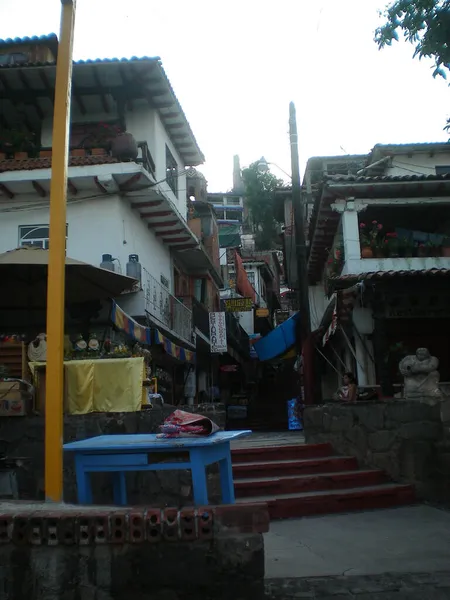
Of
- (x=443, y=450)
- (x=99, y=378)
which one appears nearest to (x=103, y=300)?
(x=99, y=378)

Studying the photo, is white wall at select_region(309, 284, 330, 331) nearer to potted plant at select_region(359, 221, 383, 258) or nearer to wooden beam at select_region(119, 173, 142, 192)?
potted plant at select_region(359, 221, 383, 258)

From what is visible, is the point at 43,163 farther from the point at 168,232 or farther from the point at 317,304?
the point at 317,304

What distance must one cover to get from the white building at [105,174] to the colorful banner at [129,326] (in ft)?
2.20

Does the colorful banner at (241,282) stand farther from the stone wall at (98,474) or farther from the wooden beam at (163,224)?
the stone wall at (98,474)

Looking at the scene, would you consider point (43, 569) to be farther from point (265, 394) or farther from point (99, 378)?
point (265, 394)

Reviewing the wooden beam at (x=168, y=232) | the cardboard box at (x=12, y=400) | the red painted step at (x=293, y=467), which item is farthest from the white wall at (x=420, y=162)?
the cardboard box at (x=12, y=400)

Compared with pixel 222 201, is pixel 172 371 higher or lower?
lower

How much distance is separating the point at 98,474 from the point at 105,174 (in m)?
8.59

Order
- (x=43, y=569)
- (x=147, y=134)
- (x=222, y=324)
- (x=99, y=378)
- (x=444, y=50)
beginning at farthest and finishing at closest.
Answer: (x=222, y=324) < (x=147, y=134) < (x=99, y=378) < (x=444, y=50) < (x=43, y=569)

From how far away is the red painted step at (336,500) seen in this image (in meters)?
7.16

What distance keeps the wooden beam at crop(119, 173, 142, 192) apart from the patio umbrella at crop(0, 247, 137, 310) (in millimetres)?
2610

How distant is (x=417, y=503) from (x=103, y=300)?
814cm

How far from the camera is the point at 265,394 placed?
106 feet

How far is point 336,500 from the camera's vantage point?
734cm
